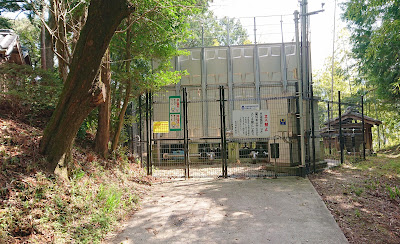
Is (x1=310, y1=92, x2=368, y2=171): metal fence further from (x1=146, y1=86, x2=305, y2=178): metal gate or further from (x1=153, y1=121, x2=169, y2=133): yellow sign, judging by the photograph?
(x1=153, y1=121, x2=169, y2=133): yellow sign

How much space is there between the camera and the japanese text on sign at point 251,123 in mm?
8281

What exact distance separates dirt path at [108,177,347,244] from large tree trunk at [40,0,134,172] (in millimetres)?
2028

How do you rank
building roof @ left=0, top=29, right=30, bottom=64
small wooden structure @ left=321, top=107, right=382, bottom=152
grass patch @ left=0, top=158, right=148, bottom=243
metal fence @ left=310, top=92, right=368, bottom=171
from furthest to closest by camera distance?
small wooden structure @ left=321, top=107, right=382, bottom=152 → metal fence @ left=310, top=92, right=368, bottom=171 → building roof @ left=0, top=29, right=30, bottom=64 → grass patch @ left=0, top=158, right=148, bottom=243

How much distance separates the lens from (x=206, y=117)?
51.0 ft

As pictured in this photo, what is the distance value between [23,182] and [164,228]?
2.44m

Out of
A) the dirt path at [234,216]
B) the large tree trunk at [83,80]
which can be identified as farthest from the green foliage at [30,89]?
the dirt path at [234,216]

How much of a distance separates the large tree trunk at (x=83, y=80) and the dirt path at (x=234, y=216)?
203 centimetres

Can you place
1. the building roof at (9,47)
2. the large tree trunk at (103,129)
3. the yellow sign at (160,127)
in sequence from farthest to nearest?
the yellow sign at (160,127) < the building roof at (9,47) < the large tree trunk at (103,129)

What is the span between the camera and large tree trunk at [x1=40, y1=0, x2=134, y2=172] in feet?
13.4

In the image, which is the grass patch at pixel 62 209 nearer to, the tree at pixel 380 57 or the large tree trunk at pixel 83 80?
the large tree trunk at pixel 83 80

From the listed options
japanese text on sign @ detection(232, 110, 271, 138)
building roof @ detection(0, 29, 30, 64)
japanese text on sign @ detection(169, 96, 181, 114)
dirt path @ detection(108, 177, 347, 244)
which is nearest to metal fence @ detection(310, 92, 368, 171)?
japanese text on sign @ detection(232, 110, 271, 138)

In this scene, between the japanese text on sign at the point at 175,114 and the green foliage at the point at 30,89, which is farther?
the japanese text on sign at the point at 175,114

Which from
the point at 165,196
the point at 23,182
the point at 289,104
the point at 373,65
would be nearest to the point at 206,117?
the point at 289,104

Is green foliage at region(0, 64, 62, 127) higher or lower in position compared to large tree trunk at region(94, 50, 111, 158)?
higher
